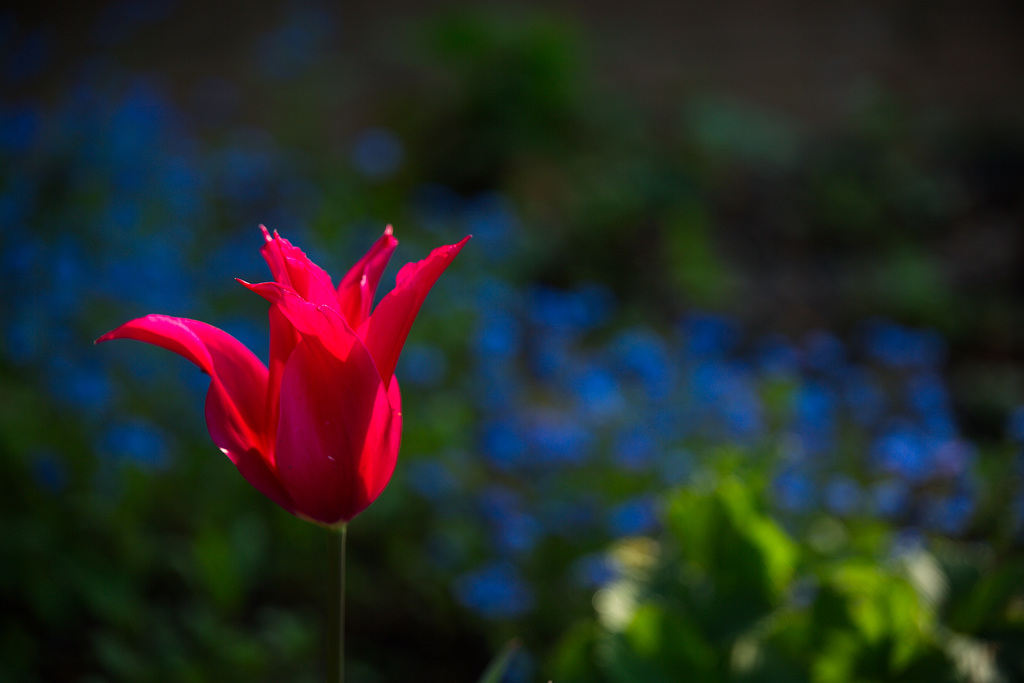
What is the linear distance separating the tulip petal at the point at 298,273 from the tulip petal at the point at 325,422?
4 cm

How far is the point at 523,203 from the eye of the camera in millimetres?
3850

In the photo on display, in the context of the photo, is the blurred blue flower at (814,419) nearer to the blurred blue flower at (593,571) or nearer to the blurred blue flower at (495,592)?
the blurred blue flower at (593,571)

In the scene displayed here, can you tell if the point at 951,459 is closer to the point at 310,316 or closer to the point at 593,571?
the point at 593,571

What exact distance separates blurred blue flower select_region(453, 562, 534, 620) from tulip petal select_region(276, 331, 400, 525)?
90cm

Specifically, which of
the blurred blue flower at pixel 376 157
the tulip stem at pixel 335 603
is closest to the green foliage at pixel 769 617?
the tulip stem at pixel 335 603

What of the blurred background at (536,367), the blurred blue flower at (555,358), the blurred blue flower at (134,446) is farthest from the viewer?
the blurred blue flower at (555,358)

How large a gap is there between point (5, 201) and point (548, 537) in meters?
1.52

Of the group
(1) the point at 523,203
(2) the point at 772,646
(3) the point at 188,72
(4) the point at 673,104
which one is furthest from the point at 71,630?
(4) the point at 673,104

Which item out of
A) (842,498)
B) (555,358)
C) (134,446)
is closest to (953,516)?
(842,498)

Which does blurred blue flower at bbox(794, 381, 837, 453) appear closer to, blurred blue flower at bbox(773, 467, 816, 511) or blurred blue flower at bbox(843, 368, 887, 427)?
blurred blue flower at bbox(843, 368, 887, 427)

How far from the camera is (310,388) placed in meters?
0.58

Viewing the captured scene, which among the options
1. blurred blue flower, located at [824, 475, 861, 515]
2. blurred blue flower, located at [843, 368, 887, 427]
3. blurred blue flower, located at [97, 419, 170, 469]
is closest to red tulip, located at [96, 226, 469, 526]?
blurred blue flower, located at [97, 419, 170, 469]

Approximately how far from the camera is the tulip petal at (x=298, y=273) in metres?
0.58

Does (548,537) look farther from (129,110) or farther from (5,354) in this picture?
(129,110)
